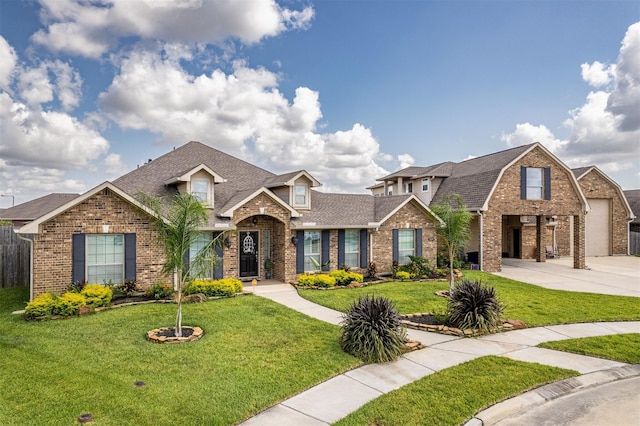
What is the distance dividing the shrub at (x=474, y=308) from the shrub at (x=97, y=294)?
32.4 feet

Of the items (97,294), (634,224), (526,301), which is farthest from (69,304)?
(634,224)

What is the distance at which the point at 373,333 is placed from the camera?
7.53m

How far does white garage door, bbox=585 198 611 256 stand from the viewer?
Result: 86.2 feet

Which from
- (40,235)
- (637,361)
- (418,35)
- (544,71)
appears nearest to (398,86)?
(418,35)

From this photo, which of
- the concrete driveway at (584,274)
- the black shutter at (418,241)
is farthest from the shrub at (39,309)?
the concrete driveway at (584,274)

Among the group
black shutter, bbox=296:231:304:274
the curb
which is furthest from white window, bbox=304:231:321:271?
the curb

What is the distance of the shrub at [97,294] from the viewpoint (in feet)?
35.4

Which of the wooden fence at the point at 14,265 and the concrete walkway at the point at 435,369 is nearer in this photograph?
the concrete walkway at the point at 435,369

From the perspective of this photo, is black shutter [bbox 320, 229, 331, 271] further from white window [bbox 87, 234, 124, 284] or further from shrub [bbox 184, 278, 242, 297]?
white window [bbox 87, 234, 124, 284]

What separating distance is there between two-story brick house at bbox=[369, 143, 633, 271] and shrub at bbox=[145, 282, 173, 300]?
597 inches

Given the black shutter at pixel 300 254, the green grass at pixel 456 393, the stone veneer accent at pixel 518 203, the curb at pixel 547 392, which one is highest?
the stone veneer accent at pixel 518 203

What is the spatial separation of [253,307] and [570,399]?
26.3 feet

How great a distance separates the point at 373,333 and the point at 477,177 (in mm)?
16546

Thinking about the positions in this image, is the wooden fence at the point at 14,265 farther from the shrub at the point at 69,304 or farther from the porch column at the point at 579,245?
the porch column at the point at 579,245
